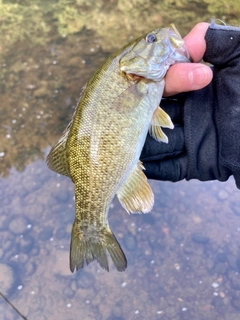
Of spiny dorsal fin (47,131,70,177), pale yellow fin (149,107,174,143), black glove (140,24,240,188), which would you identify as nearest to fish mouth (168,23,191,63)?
black glove (140,24,240,188)

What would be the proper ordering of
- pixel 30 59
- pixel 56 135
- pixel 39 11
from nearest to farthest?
1. pixel 56 135
2. pixel 30 59
3. pixel 39 11

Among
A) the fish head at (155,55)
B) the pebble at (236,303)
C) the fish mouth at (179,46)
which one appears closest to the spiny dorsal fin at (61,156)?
the fish head at (155,55)

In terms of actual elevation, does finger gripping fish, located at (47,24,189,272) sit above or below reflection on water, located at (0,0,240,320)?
above

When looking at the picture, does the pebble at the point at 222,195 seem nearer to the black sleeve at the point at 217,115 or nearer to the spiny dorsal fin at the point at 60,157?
the black sleeve at the point at 217,115

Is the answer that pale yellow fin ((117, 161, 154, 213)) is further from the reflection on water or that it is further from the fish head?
the reflection on water

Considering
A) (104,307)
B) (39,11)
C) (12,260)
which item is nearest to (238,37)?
(104,307)

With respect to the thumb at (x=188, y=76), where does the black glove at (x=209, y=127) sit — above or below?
below

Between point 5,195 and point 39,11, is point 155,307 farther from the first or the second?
point 39,11
